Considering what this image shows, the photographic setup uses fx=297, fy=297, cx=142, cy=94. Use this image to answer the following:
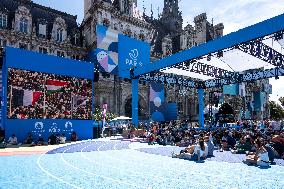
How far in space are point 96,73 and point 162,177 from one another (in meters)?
21.7

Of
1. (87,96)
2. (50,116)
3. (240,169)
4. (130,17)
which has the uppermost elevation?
(130,17)

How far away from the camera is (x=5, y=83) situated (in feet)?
75.4

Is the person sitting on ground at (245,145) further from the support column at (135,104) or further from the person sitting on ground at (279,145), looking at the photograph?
the support column at (135,104)

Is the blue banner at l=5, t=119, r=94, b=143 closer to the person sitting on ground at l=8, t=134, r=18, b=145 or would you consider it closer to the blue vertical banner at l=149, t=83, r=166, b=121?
the person sitting on ground at l=8, t=134, r=18, b=145

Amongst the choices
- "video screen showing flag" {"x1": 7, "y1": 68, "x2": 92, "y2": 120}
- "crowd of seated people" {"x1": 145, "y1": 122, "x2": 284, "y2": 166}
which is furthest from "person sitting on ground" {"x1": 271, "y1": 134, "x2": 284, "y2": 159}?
"video screen showing flag" {"x1": 7, "y1": 68, "x2": 92, "y2": 120}

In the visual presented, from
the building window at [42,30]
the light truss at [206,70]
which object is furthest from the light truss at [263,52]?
the building window at [42,30]

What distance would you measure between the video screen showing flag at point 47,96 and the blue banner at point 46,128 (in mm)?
428

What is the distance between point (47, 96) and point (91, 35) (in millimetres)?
20041

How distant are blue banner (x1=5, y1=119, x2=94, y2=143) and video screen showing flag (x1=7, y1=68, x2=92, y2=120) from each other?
428mm

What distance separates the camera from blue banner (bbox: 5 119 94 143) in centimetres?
2366

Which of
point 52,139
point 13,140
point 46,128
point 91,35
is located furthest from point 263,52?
point 91,35

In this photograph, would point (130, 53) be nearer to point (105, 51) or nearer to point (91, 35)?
point (105, 51)

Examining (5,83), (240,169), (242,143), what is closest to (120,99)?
(5,83)

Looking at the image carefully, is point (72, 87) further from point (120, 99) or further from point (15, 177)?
point (15, 177)
